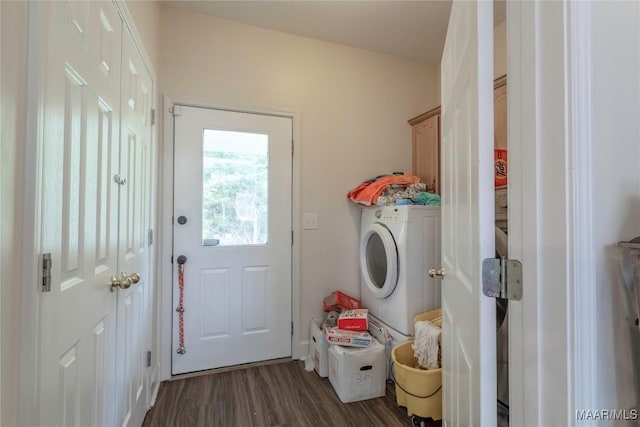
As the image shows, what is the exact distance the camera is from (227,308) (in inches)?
87.4

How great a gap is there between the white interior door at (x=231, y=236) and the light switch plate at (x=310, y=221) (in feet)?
0.41

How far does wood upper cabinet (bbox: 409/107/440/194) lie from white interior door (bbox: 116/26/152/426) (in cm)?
205

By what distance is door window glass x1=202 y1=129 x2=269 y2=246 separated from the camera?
220 cm

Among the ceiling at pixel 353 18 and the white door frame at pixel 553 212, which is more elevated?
the ceiling at pixel 353 18

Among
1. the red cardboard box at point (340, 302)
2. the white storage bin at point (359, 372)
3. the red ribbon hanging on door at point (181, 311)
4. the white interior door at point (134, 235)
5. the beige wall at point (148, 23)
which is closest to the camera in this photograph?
the white interior door at point (134, 235)

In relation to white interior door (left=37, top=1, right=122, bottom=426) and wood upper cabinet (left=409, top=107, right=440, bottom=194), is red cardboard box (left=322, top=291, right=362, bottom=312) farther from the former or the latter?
white interior door (left=37, top=1, right=122, bottom=426)

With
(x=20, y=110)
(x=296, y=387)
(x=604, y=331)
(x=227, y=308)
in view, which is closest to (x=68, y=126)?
(x=20, y=110)

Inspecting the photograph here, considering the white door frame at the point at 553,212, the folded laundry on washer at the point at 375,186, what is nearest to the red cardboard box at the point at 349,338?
the folded laundry on washer at the point at 375,186

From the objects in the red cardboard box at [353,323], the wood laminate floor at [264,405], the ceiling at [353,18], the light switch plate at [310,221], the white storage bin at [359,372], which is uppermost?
the ceiling at [353,18]

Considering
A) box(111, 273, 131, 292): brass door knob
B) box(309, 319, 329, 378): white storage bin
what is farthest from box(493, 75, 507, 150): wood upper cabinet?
box(111, 273, 131, 292): brass door knob

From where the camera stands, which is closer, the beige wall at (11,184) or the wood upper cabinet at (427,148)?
the beige wall at (11,184)

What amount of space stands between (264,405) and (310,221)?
1.30 meters

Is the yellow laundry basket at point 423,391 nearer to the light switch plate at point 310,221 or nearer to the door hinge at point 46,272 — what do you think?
the light switch plate at point 310,221

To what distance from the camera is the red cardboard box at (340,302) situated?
234 centimetres
